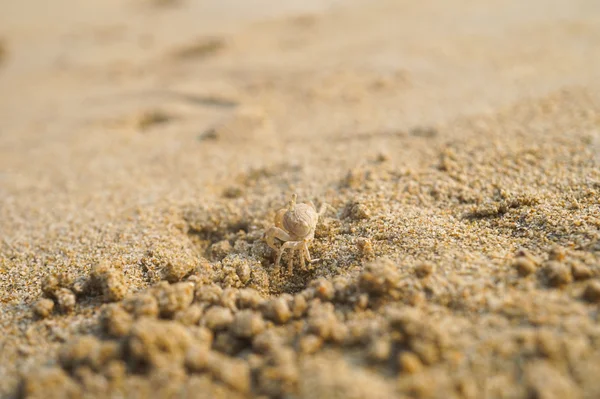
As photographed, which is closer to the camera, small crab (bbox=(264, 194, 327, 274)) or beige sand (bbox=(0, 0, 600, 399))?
beige sand (bbox=(0, 0, 600, 399))

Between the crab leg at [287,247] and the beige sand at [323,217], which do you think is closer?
the beige sand at [323,217]

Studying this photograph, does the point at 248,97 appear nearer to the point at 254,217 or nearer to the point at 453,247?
the point at 254,217

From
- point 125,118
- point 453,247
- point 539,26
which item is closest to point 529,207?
point 453,247

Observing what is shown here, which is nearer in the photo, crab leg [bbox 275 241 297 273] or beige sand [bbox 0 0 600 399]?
beige sand [bbox 0 0 600 399]

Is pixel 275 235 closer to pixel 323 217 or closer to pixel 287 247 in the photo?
pixel 287 247

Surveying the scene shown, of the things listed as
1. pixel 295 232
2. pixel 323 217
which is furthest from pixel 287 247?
pixel 323 217
